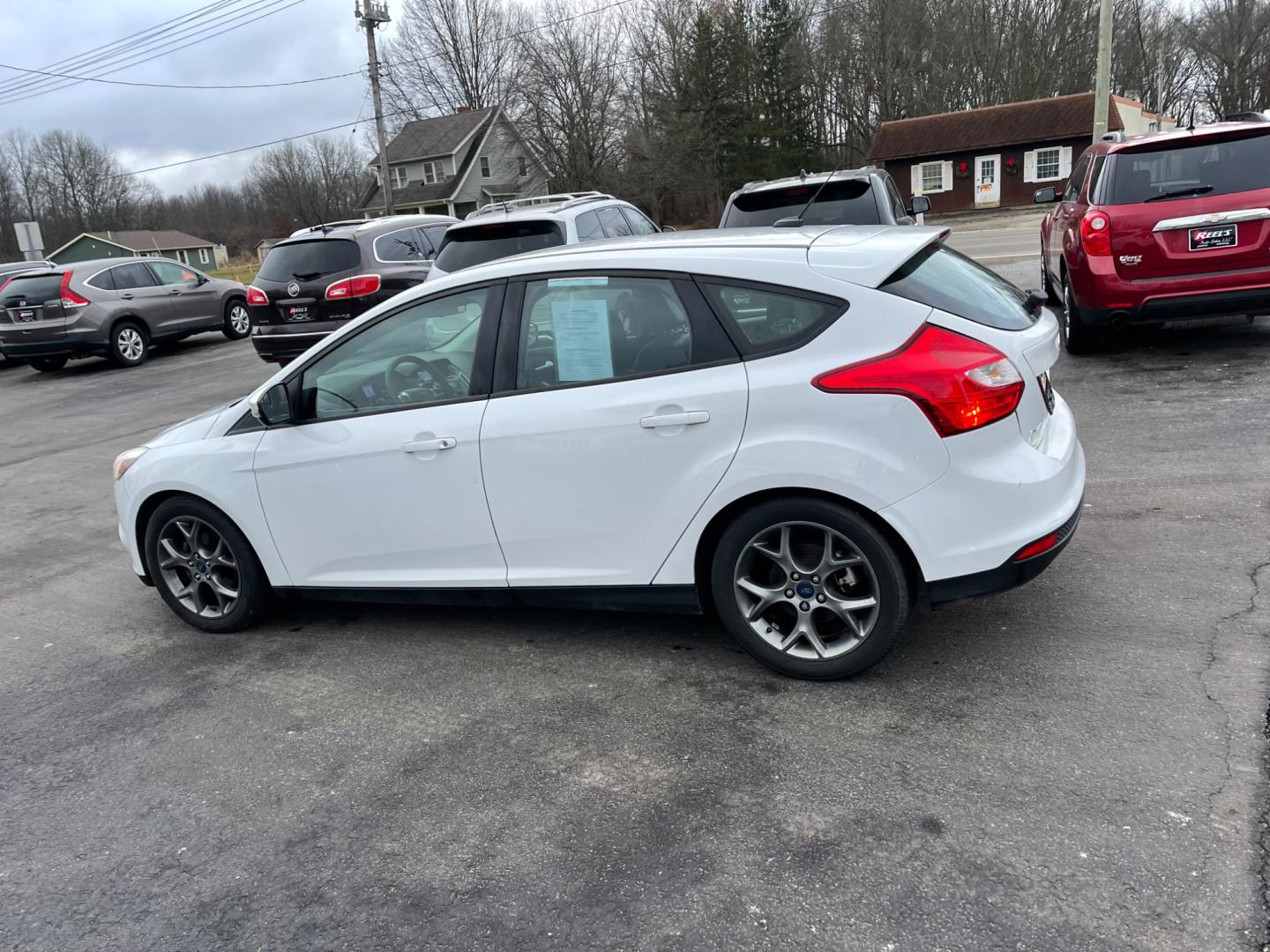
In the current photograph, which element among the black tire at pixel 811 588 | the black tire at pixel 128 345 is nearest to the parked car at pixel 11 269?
the black tire at pixel 128 345

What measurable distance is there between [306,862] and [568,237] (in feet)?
20.9

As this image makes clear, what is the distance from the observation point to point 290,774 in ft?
11.1

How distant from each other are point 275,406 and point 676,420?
6.28 feet

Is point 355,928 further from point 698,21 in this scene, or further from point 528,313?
point 698,21

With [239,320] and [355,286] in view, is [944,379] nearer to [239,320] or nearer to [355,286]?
[355,286]

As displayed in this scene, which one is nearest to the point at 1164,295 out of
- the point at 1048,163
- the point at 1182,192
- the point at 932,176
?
the point at 1182,192

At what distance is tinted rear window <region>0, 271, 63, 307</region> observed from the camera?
51.5ft

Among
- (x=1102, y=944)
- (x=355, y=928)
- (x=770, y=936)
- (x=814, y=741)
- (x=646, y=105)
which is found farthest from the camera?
(x=646, y=105)

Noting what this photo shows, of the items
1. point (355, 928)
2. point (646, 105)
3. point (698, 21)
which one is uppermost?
point (698, 21)

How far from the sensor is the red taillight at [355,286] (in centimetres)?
1116

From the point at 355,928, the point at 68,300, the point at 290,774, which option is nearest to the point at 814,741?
the point at 355,928

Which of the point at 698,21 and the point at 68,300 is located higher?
the point at 698,21

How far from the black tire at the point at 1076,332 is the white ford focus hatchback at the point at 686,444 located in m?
4.66

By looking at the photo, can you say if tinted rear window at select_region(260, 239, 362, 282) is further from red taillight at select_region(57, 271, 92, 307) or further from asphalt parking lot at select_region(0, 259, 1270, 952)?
asphalt parking lot at select_region(0, 259, 1270, 952)
